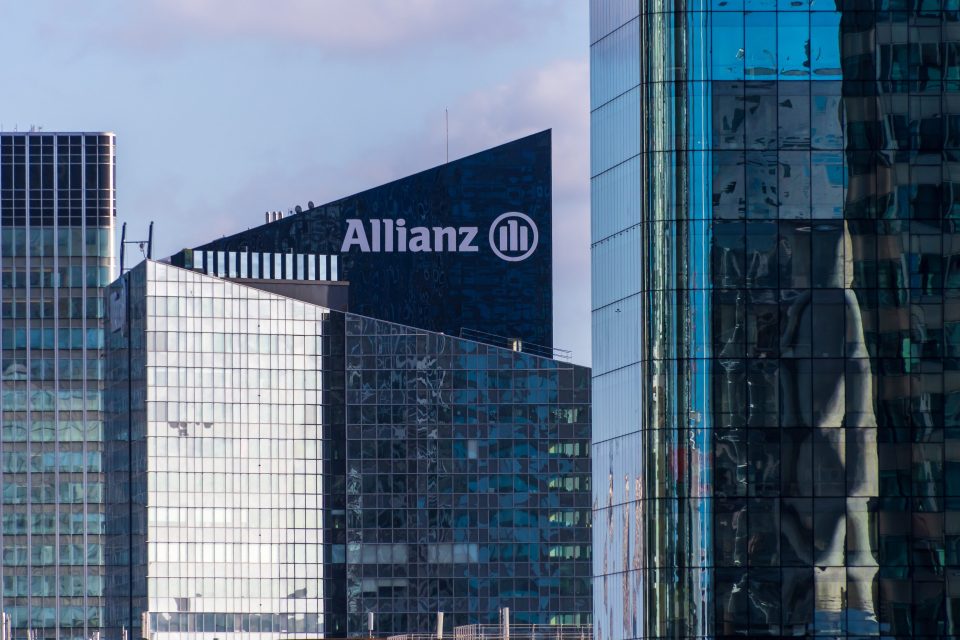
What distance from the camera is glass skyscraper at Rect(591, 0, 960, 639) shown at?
156 m

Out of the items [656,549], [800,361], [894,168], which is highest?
[894,168]

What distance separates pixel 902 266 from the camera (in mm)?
158625

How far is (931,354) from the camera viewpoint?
519ft

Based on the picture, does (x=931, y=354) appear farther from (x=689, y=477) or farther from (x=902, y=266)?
(x=689, y=477)

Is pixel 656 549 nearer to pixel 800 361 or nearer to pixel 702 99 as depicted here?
pixel 800 361

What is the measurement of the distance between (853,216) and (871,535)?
56.6 ft

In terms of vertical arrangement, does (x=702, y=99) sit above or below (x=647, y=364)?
above

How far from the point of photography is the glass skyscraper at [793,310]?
15650 cm

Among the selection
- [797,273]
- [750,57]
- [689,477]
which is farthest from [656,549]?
[750,57]

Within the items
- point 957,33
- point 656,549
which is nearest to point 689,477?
point 656,549

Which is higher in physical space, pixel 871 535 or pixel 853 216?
pixel 853 216

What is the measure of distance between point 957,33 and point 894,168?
319 inches

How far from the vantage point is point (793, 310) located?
158 metres

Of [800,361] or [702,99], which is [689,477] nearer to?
[800,361]
